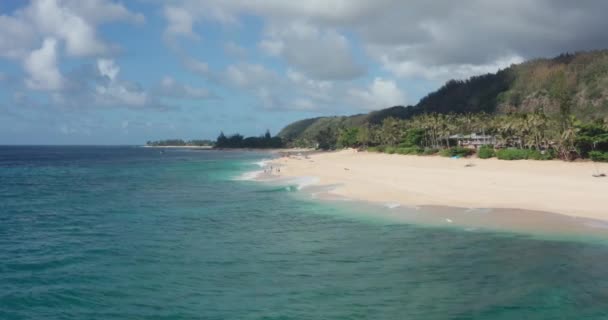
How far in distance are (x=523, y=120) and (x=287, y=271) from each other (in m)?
60.7

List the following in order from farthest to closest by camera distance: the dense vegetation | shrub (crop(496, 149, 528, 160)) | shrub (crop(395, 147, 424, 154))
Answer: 1. shrub (crop(395, 147, 424, 154))
2. shrub (crop(496, 149, 528, 160))
3. the dense vegetation

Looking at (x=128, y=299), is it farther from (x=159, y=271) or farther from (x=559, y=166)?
(x=559, y=166)

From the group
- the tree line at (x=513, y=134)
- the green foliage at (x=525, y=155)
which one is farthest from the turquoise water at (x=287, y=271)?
Answer: the green foliage at (x=525, y=155)

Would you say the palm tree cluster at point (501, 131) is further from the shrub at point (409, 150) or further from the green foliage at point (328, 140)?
the green foliage at point (328, 140)

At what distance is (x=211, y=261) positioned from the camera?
17.9 meters

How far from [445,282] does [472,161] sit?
5349 cm

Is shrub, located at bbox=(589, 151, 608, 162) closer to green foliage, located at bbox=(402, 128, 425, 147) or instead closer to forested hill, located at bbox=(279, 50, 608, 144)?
green foliage, located at bbox=(402, 128, 425, 147)

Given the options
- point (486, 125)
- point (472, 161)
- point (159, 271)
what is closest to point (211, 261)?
point (159, 271)

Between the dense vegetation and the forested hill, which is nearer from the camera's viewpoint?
the dense vegetation

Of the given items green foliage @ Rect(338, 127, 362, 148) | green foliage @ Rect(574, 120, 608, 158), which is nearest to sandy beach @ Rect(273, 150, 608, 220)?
green foliage @ Rect(574, 120, 608, 158)

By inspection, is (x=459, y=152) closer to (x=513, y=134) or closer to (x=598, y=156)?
(x=513, y=134)

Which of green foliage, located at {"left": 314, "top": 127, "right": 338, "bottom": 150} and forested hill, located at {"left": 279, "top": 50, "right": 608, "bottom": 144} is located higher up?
forested hill, located at {"left": 279, "top": 50, "right": 608, "bottom": 144}

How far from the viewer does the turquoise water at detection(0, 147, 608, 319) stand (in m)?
12.7

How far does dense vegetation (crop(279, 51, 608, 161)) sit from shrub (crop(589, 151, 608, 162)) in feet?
0.09
